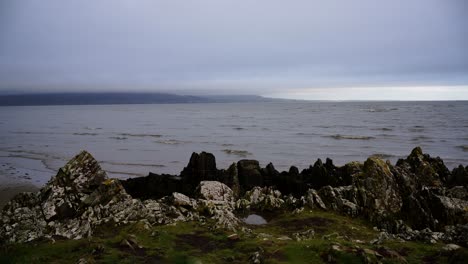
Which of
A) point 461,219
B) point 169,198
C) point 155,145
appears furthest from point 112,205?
point 155,145

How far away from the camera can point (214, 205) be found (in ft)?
55.1

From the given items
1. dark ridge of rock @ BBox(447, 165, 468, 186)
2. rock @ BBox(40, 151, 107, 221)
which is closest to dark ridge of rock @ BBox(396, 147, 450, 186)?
dark ridge of rock @ BBox(447, 165, 468, 186)

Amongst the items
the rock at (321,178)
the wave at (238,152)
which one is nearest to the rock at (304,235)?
the rock at (321,178)

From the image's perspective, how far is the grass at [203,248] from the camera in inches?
403

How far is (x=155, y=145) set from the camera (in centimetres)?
5550

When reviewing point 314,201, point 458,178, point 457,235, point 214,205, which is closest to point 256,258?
point 214,205

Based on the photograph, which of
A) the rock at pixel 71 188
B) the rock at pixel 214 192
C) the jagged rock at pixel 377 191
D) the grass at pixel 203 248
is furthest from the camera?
the rock at pixel 214 192

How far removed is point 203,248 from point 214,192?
6724 mm

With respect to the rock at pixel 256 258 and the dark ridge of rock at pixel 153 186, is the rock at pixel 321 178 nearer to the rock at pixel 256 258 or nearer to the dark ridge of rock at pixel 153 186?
the dark ridge of rock at pixel 153 186

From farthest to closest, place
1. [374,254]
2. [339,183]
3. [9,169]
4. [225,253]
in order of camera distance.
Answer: [9,169]
[339,183]
[225,253]
[374,254]

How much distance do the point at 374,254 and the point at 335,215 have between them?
679 centimetres

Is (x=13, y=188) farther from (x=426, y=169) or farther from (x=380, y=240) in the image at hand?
(x=426, y=169)

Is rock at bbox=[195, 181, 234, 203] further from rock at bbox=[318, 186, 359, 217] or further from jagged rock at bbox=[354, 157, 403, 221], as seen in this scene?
jagged rock at bbox=[354, 157, 403, 221]

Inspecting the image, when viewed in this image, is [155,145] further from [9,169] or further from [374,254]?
[374,254]
